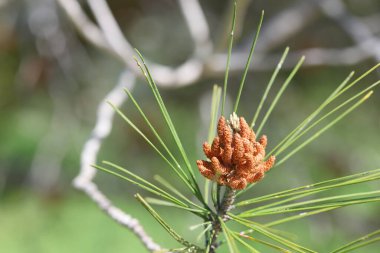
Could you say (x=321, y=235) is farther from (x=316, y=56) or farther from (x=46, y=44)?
(x=46, y=44)

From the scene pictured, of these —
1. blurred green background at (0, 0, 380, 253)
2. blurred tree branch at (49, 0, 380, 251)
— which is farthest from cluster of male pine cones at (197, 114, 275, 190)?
blurred green background at (0, 0, 380, 253)

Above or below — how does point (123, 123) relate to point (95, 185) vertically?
above

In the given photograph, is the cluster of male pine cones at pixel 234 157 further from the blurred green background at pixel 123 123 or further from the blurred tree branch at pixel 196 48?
the blurred green background at pixel 123 123

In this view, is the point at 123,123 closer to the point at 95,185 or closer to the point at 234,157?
the point at 95,185

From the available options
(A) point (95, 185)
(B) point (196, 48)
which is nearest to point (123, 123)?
(B) point (196, 48)

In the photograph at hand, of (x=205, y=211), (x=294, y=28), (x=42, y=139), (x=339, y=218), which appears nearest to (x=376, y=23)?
(x=294, y=28)

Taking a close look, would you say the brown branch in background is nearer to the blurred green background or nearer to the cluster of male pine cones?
the cluster of male pine cones
